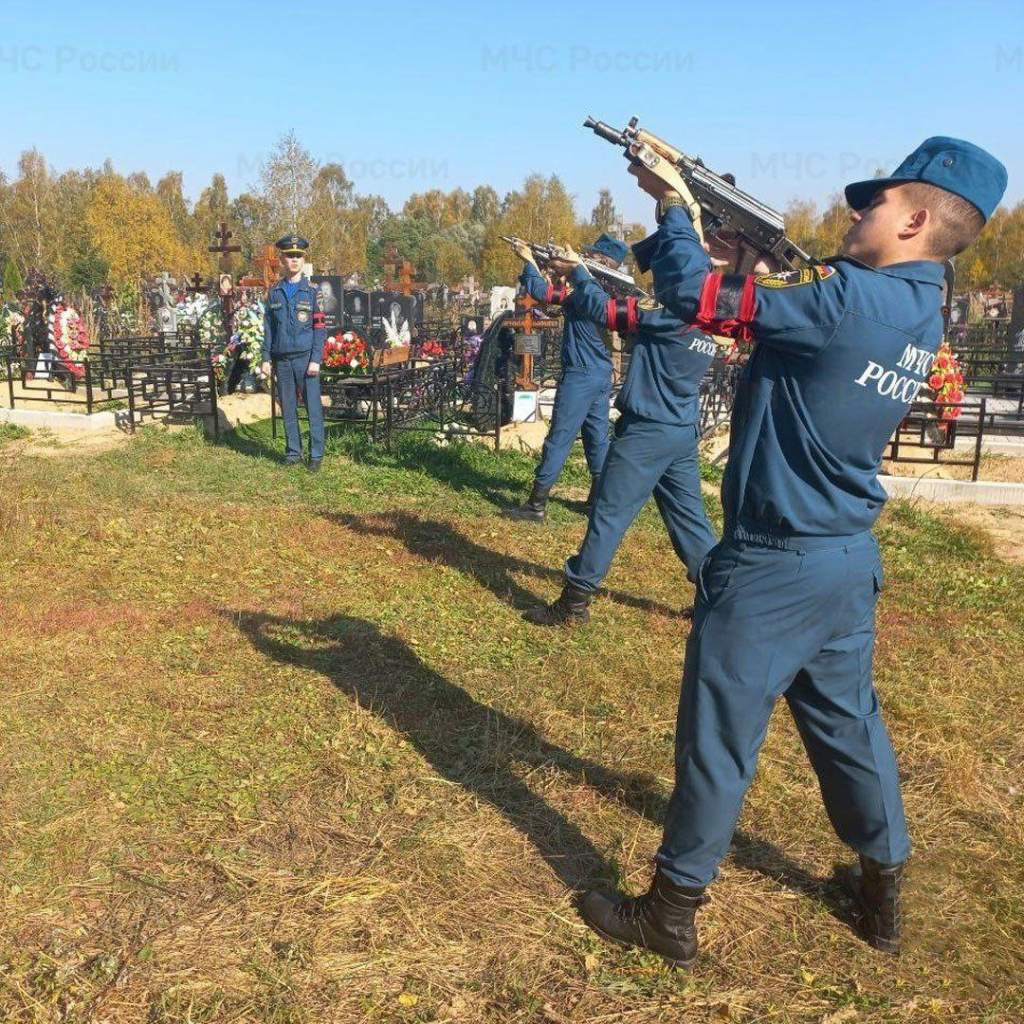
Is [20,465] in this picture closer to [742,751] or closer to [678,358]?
[678,358]

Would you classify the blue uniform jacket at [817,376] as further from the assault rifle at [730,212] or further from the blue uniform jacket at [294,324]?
the blue uniform jacket at [294,324]

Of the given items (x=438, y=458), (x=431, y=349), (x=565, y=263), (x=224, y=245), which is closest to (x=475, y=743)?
(x=565, y=263)

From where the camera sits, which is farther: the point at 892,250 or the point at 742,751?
the point at 742,751

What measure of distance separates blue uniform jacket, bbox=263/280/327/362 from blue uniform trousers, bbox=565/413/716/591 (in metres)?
4.60

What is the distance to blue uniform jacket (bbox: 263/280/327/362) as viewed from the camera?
27.2ft

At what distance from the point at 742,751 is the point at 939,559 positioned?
466 cm

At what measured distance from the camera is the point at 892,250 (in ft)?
7.02

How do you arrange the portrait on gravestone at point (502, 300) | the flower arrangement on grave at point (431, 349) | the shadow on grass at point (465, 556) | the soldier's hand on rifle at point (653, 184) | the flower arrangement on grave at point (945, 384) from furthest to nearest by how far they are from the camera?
the portrait on gravestone at point (502, 300), the flower arrangement on grave at point (431, 349), the flower arrangement on grave at point (945, 384), the shadow on grass at point (465, 556), the soldier's hand on rifle at point (653, 184)

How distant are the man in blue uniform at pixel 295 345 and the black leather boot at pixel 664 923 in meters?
6.46

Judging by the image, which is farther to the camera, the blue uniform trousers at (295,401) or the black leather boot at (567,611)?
the blue uniform trousers at (295,401)

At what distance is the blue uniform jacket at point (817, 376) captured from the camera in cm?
206

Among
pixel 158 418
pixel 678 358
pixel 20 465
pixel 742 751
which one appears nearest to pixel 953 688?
pixel 678 358

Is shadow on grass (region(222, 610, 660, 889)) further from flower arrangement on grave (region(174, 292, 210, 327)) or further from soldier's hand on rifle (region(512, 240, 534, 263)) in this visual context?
flower arrangement on grave (region(174, 292, 210, 327))

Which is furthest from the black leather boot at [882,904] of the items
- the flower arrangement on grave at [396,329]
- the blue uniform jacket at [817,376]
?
the flower arrangement on grave at [396,329]
